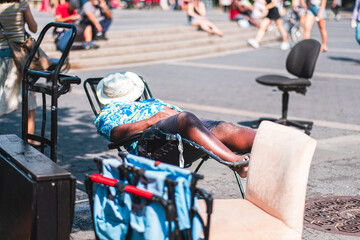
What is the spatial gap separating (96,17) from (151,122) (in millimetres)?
10584

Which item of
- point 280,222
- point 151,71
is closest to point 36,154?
point 280,222

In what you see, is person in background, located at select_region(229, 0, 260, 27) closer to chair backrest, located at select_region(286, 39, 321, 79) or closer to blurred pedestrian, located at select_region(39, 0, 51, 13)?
blurred pedestrian, located at select_region(39, 0, 51, 13)

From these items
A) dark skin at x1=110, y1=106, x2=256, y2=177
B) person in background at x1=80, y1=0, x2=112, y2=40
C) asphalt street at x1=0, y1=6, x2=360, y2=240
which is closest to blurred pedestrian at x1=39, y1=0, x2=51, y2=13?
person in background at x1=80, y1=0, x2=112, y2=40

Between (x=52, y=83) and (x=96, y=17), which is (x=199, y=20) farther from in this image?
(x=52, y=83)

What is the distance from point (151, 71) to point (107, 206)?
9837mm

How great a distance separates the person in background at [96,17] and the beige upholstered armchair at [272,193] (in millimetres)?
11401

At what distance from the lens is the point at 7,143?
3934 millimetres

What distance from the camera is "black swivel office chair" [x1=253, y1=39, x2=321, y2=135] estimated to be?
24.6 ft

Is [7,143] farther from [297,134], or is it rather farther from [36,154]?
[297,134]

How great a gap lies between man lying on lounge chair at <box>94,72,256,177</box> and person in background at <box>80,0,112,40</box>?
31.7 feet

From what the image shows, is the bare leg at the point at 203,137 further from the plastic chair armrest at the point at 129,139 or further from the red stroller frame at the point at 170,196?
the red stroller frame at the point at 170,196

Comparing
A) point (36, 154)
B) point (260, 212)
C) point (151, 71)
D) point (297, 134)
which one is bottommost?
point (151, 71)

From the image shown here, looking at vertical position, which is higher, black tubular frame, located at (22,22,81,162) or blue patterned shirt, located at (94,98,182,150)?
black tubular frame, located at (22,22,81,162)

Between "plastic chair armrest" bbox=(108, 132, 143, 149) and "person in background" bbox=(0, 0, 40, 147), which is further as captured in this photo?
"person in background" bbox=(0, 0, 40, 147)
